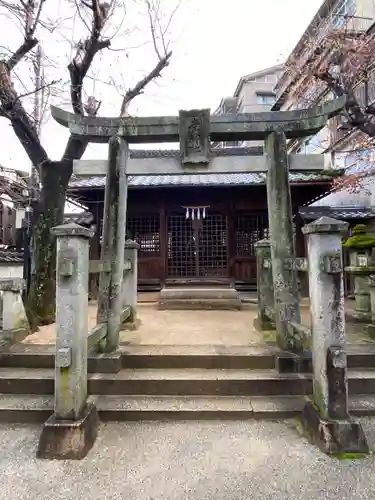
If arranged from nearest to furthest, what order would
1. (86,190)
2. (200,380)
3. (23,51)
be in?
1. (200,380)
2. (23,51)
3. (86,190)

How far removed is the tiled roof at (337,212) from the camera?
33.8 feet

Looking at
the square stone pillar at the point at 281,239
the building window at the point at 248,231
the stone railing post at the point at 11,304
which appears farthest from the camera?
the building window at the point at 248,231

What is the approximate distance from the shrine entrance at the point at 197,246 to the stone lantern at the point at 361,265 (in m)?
4.64

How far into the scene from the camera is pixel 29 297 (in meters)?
5.99

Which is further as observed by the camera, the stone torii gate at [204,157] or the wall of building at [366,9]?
the wall of building at [366,9]

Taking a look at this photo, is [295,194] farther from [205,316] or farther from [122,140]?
[122,140]

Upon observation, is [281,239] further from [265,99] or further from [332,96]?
[265,99]

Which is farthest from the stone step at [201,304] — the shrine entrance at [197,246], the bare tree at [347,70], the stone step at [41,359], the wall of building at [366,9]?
the wall of building at [366,9]

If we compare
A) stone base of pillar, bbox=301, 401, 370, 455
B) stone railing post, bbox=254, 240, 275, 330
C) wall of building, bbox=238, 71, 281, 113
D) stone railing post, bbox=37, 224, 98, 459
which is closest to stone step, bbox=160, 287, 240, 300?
stone railing post, bbox=254, 240, 275, 330

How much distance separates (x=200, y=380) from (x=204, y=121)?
138 inches

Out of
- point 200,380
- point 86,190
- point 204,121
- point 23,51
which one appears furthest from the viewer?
point 86,190

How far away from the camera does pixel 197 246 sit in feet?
33.6

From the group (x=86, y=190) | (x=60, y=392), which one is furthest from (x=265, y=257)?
(x=86, y=190)

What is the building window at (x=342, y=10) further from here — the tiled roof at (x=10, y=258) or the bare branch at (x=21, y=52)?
the tiled roof at (x=10, y=258)
